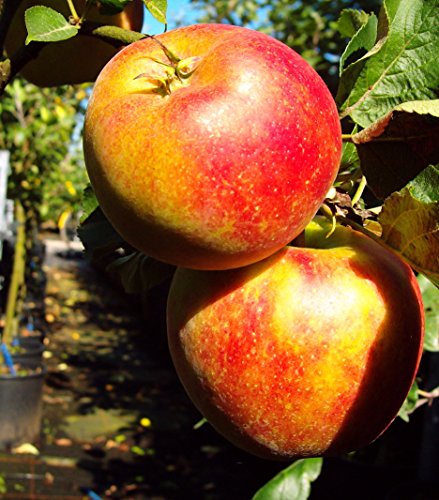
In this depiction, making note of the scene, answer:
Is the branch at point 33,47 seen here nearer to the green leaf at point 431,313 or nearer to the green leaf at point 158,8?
the green leaf at point 158,8

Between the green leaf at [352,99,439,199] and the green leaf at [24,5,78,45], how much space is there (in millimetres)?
285

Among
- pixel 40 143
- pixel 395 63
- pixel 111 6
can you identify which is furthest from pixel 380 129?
pixel 40 143

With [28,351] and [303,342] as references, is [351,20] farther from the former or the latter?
[28,351]

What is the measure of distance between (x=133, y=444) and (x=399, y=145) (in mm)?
4370

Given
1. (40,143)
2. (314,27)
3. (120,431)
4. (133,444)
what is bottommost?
(120,431)

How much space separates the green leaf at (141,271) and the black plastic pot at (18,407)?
3.86 m

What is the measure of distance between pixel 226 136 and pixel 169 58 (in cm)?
9

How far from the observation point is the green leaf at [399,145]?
545mm

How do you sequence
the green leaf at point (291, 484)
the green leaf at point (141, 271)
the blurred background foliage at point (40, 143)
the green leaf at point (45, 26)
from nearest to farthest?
1. the green leaf at point (45, 26)
2. the green leaf at point (141, 271)
3. the green leaf at point (291, 484)
4. the blurred background foliage at point (40, 143)

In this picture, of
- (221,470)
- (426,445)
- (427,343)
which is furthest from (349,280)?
(221,470)

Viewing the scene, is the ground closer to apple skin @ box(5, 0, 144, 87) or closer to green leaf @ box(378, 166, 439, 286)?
apple skin @ box(5, 0, 144, 87)

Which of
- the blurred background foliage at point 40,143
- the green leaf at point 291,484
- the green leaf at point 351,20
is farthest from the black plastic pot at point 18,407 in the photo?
the green leaf at point 351,20

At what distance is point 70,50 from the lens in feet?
2.97

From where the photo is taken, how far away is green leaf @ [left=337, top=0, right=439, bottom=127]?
666 mm
